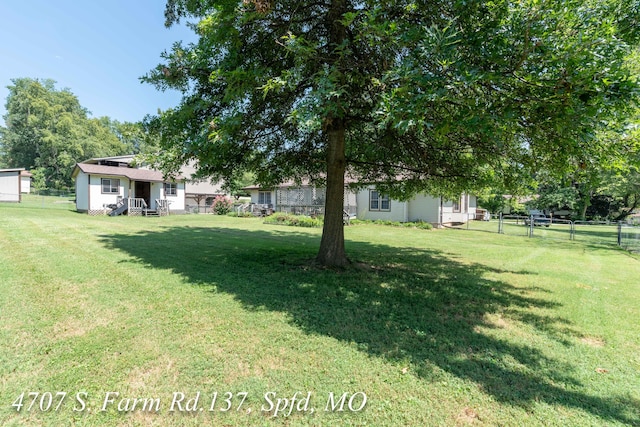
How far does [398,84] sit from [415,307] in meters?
3.30

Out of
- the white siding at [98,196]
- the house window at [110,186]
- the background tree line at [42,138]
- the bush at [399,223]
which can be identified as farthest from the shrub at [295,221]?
the background tree line at [42,138]

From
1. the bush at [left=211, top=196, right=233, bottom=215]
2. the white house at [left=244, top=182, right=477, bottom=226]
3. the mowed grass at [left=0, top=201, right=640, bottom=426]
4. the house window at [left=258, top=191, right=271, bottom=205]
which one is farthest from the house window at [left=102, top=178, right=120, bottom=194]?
the mowed grass at [left=0, top=201, right=640, bottom=426]

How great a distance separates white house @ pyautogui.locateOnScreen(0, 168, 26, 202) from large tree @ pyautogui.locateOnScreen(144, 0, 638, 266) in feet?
104

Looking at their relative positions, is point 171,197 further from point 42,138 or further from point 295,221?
point 42,138

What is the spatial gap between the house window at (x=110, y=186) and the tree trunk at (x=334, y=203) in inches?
922

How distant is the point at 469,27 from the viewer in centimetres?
387

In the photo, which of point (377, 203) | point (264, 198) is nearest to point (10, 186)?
point (264, 198)

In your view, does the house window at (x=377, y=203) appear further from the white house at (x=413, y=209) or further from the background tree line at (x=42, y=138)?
the background tree line at (x=42, y=138)

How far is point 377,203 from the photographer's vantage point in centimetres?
2258

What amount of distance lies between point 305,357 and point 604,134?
4.96m

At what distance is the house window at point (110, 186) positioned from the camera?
23484mm

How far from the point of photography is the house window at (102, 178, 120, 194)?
23484 mm

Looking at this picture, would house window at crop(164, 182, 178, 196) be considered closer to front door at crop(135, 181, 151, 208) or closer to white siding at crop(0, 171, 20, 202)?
front door at crop(135, 181, 151, 208)

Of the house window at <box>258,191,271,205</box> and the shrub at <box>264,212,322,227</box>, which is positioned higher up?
the house window at <box>258,191,271,205</box>
